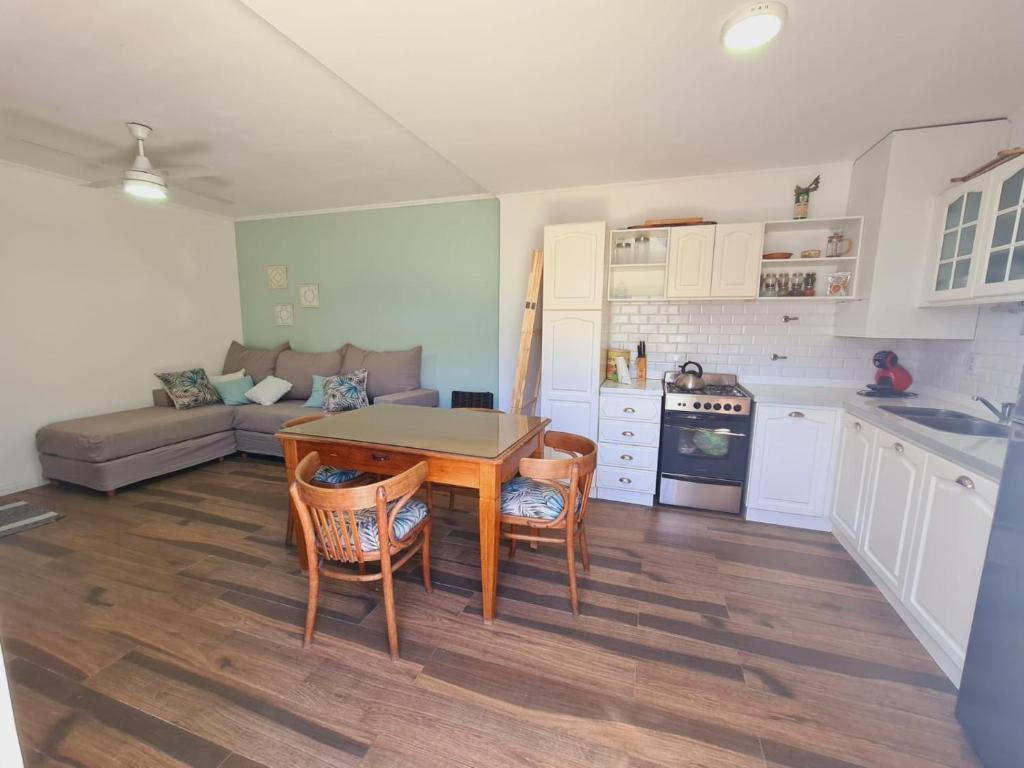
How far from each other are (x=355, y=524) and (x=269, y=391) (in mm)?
3291

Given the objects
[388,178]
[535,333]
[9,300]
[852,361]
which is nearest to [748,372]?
[852,361]

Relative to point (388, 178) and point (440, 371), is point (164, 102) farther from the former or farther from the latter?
point (440, 371)

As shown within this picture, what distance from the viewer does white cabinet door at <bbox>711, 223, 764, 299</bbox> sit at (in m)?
2.87

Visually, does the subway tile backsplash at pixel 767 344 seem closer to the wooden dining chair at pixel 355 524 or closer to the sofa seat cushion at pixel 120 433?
the wooden dining chair at pixel 355 524

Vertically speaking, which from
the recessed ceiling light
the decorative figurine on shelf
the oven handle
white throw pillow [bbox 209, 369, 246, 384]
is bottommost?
the oven handle

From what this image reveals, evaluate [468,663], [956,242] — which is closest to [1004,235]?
[956,242]

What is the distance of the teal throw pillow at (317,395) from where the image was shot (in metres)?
4.03

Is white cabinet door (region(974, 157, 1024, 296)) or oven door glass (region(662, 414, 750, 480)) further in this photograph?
oven door glass (region(662, 414, 750, 480))

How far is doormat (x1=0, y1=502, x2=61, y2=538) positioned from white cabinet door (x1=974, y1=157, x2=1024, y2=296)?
5572 millimetres

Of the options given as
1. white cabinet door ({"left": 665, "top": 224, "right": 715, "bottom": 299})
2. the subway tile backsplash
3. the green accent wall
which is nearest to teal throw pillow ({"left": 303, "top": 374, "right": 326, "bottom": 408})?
the green accent wall

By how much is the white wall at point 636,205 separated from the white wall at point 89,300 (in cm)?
348

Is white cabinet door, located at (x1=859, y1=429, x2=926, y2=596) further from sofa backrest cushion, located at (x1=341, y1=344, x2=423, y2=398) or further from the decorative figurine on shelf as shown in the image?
sofa backrest cushion, located at (x1=341, y1=344, x2=423, y2=398)

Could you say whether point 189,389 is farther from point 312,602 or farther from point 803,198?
point 803,198

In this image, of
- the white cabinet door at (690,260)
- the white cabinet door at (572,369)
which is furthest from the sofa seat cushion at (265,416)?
the white cabinet door at (690,260)
